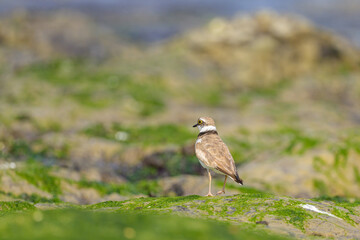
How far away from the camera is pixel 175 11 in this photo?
67.7 metres

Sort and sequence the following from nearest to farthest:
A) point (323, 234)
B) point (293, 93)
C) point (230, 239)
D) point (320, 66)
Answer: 1. point (230, 239)
2. point (323, 234)
3. point (293, 93)
4. point (320, 66)

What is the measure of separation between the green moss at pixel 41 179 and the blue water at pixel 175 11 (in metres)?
33.8

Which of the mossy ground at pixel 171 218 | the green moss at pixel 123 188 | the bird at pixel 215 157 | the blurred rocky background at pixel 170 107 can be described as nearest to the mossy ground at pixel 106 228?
the mossy ground at pixel 171 218

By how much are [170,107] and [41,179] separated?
13036mm

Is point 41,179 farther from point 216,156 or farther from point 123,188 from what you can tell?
point 216,156

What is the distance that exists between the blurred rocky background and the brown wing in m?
3.28

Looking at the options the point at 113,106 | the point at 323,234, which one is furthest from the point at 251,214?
the point at 113,106

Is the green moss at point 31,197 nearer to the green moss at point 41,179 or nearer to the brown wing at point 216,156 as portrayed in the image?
the green moss at point 41,179

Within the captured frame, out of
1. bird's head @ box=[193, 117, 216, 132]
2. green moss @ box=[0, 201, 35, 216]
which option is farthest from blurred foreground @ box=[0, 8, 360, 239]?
bird's head @ box=[193, 117, 216, 132]

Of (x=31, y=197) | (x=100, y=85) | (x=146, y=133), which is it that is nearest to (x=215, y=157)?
(x=31, y=197)

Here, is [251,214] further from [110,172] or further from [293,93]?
[293,93]

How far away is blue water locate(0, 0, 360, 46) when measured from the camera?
5434cm

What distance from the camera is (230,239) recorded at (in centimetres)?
640

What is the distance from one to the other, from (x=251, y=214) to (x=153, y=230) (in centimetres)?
304
